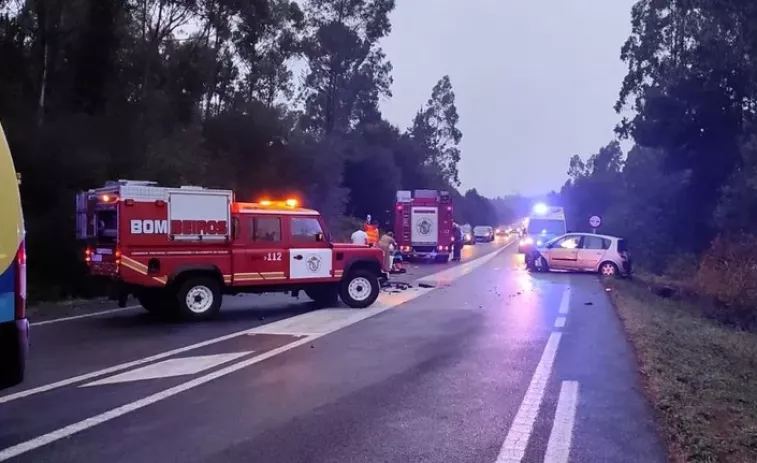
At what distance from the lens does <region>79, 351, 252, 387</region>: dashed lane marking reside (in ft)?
29.0

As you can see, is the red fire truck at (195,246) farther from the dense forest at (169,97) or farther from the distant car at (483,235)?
the distant car at (483,235)

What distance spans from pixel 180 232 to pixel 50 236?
6.37 m

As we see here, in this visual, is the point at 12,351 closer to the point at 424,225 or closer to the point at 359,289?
the point at 359,289

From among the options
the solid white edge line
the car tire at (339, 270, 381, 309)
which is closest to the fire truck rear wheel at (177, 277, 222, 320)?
the car tire at (339, 270, 381, 309)

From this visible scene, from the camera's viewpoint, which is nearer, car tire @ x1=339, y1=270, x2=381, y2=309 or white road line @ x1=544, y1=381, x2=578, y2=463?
white road line @ x1=544, y1=381, x2=578, y2=463

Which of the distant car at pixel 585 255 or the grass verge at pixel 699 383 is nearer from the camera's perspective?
the grass verge at pixel 699 383

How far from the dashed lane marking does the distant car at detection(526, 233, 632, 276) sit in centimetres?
1971

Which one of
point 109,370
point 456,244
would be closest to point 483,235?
point 456,244

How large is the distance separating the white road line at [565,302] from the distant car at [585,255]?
6.53 metres

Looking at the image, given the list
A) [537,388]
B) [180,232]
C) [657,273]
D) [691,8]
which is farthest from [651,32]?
[537,388]

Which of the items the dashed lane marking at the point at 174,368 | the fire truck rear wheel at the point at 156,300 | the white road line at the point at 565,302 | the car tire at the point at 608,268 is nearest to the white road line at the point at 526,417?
the dashed lane marking at the point at 174,368

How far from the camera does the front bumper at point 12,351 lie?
214 inches

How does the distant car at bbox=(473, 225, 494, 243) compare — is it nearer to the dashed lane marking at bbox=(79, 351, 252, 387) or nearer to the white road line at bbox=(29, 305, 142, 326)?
the white road line at bbox=(29, 305, 142, 326)

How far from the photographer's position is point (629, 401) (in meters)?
7.86
